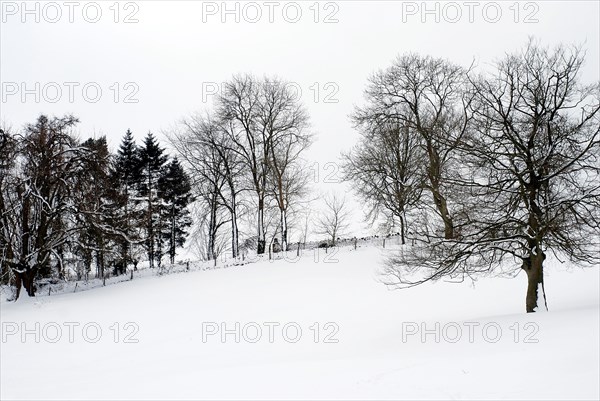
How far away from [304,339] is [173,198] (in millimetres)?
25674

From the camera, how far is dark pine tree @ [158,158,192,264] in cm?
3578

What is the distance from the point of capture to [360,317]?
1495 cm

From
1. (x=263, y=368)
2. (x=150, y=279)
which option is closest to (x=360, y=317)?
(x=263, y=368)

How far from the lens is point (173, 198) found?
35.8 metres

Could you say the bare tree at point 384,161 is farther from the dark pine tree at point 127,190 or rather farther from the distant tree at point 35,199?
the distant tree at point 35,199

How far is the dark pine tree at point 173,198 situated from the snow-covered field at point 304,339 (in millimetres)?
12610

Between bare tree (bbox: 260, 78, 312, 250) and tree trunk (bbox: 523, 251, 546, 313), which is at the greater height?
bare tree (bbox: 260, 78, 312, 250)

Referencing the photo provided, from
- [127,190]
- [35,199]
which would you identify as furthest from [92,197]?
[127,190]

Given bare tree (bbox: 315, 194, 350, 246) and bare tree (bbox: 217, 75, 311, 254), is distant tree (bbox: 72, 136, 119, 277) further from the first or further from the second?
bare tree (bbox: 315, 194, 350, 246)

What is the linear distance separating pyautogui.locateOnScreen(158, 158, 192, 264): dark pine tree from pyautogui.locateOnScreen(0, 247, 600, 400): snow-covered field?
1261cm

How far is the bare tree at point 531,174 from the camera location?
10711mm

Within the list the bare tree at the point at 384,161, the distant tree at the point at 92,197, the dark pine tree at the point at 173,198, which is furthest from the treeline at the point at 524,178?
the dark pine tree at the point at 173,198

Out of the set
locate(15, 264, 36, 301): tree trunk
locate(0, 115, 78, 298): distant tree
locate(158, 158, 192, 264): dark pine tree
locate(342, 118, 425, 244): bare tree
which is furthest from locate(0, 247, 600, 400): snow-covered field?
locate(158, 158, 192, 264): dark pine tree

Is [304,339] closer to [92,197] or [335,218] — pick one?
[92,197]
